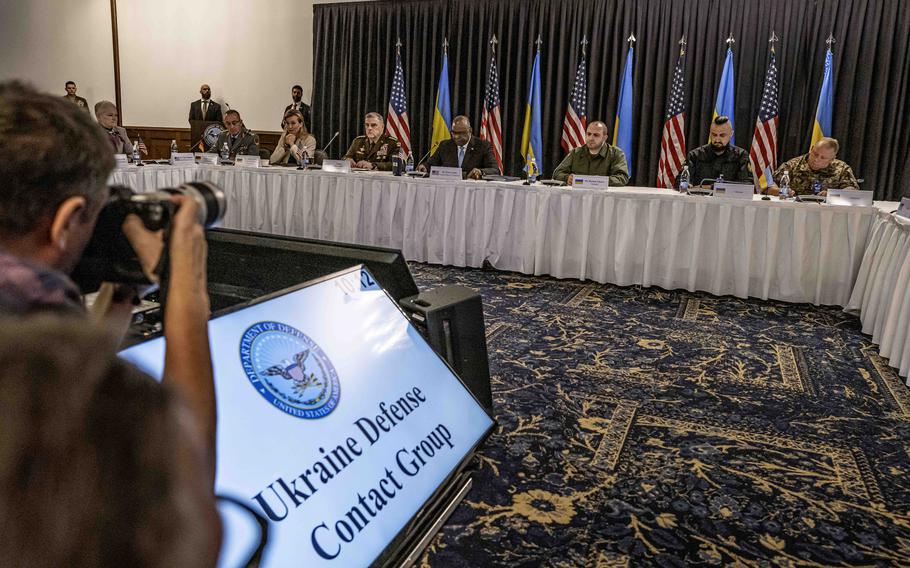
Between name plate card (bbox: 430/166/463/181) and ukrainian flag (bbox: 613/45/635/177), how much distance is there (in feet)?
7.86

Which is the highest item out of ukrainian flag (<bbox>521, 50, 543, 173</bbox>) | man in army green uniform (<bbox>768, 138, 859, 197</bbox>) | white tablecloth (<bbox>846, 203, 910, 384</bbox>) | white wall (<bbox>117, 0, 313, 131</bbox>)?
white wall (<bbox>117, 0, 313, 131</bbox>)

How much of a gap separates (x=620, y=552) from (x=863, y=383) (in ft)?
5.86

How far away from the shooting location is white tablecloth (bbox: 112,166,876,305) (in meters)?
4.04

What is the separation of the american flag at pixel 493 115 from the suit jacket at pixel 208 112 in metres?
3.75

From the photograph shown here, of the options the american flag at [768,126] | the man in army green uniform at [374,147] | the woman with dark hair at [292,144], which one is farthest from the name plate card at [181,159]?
the american flag at [768,126]

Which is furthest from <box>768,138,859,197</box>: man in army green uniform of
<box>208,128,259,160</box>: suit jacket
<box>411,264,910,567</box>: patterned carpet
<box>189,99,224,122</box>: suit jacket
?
<box>189,99,224,122</box>: suit jacket

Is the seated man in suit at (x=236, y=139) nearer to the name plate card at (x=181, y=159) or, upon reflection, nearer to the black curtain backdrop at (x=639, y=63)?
the name plate card at (x=181, y=159)

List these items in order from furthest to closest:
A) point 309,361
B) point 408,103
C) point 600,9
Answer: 1. point 408,103
2. point 600,9
3. point 309,361

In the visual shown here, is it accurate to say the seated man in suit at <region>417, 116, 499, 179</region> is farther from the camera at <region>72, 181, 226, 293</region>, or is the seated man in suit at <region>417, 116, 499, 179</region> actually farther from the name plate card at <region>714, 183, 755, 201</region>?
the camera at <region>72, 181, 226, 293</region>

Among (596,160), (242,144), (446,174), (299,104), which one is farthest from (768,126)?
(299,104)

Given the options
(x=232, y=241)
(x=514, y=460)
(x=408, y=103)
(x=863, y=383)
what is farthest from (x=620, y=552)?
(x=408, y=103)

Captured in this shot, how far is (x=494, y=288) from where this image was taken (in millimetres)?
4359

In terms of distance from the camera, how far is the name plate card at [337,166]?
534cm

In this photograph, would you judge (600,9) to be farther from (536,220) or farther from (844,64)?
(536,220)
